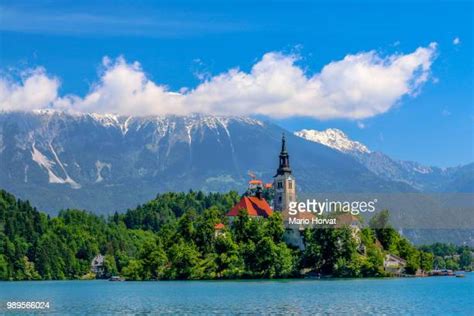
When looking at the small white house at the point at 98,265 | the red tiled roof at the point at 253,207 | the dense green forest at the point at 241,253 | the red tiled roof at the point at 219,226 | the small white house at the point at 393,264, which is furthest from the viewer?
the small white house at the point at 98,265

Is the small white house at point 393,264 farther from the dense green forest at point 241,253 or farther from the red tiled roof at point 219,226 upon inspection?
the red tiled roof at point 219,226

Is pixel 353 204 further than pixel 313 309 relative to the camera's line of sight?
Yes

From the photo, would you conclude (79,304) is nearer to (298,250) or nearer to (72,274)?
(298,250)

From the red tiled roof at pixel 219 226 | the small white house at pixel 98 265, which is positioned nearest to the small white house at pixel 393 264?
the red tiled roof at pixel 219 226

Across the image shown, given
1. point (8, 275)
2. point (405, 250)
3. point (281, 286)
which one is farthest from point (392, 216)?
point (8, 275)

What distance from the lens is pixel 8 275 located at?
157625 mm

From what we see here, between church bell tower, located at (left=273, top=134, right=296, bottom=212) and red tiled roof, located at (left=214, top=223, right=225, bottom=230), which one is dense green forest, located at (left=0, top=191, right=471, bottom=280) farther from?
church bell tower, located at (left=273, top=134, right=296, bottom=212)

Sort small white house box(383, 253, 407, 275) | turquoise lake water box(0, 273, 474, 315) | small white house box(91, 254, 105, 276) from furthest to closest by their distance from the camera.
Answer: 1. small white house box(91, 254, 105, 276)
2. small white house box(383, 253, 407, 275)
3. turquoise lake water box(0, 273, 474, 315)

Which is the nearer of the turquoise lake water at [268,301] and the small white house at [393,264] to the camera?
the turquoise lake water at [268,301]

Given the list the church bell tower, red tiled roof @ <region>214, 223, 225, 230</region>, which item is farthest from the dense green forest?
the church bell tower

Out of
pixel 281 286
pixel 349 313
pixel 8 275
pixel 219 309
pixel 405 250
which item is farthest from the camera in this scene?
pixel 8 275

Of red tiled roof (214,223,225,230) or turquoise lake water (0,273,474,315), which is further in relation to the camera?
red tiled roof (214,223,225,230)

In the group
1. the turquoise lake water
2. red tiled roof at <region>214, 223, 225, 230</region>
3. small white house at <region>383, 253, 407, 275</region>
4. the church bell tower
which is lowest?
the turquoise lake water

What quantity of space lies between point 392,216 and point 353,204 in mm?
11984
